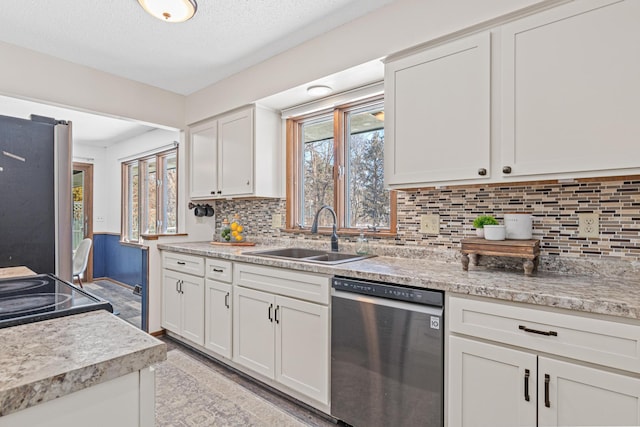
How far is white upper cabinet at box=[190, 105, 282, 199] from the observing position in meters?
2.88

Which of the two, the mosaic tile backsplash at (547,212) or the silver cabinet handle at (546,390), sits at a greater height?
the mosaic tile backsplash at (547,212)

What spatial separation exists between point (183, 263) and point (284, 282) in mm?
1287

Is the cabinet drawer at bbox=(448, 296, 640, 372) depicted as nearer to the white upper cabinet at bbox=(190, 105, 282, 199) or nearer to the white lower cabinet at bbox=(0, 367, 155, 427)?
the white lower cabinet at bbox=(0, 367, 155, 427)

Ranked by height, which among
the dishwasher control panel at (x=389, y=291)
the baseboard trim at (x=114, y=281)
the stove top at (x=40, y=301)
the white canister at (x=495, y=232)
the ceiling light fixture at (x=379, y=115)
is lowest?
the baseboard trim at (x=114, y=281)

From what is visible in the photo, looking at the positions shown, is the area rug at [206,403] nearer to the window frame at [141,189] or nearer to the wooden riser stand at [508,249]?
the wooden riser stand at [508,249]

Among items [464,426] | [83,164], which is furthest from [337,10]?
[83,164]

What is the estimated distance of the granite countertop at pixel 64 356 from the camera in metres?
0.56

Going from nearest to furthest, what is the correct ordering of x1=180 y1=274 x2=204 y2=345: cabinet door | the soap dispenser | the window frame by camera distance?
1. the soap dispenser
2. x1=180 y1=274 x2=204 y2=345: cabinet door
3. the window frame

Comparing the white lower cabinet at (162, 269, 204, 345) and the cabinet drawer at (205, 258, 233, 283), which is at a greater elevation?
the cabinet drawer at (205, 258, 233, 283)

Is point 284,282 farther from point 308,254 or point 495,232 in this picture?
point 495,232

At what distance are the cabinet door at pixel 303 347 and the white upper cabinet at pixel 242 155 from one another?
3.88ft

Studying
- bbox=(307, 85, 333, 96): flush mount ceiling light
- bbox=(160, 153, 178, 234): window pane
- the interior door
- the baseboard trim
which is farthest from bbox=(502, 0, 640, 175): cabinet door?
the interior door

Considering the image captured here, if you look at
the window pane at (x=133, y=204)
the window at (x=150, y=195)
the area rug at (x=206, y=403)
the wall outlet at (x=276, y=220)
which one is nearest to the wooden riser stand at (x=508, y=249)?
the area rug at (x=206, y=403)

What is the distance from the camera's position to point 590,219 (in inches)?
64.0
